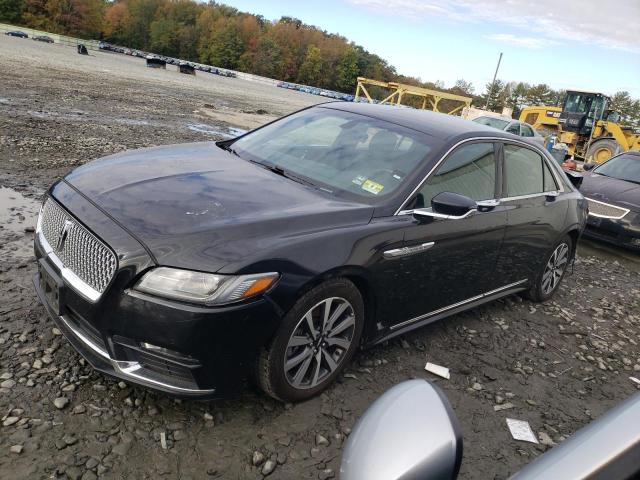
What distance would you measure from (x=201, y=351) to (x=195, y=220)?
0.68 metres

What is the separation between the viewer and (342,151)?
3754mm

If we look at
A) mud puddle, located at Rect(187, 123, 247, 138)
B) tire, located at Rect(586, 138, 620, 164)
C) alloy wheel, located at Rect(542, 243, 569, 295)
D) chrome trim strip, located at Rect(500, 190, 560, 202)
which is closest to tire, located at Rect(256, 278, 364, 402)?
chrome trim strip, located at Rect(500, 190, 560, 202)

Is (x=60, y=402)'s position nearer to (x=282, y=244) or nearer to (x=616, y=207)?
(x=282, y=244)

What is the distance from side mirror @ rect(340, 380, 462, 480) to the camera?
1138 mm

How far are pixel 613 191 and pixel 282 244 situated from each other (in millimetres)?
7485

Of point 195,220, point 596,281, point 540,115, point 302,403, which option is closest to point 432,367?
point 302,403

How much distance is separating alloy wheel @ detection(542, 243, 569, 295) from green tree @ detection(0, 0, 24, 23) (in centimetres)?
10881

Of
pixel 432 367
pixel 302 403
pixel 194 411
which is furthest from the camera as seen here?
pixel 432 367

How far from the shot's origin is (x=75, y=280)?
8.64 ft

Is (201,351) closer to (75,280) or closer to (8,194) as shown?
(75,280)

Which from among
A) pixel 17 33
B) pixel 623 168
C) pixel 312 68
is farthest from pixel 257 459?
pixel 312 68

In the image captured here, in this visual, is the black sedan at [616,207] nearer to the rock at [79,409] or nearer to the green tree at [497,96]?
the rock at [79,409]

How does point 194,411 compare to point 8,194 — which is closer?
point 194,411

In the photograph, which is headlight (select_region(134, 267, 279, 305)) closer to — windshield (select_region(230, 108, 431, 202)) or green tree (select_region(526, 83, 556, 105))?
windshield (select_region(230, 108, 431, 202))
